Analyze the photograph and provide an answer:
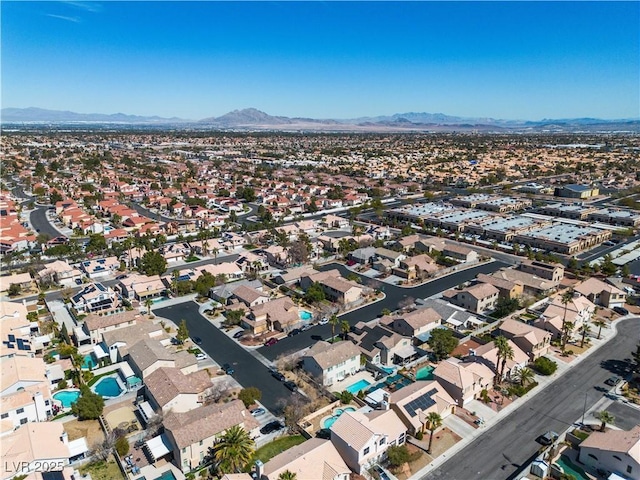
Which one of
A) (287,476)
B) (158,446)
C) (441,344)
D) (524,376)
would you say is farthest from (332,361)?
(524,376)

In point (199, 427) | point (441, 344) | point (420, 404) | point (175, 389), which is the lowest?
point (420, 404)

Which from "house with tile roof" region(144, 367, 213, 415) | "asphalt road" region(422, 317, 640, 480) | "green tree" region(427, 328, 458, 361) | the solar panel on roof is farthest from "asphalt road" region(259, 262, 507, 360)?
"asphalt road" region(422, 317, 640, 480)

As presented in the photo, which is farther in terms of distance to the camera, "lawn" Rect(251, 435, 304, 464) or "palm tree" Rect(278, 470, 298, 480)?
"lawn" Rect(251, 435, 304, 464)

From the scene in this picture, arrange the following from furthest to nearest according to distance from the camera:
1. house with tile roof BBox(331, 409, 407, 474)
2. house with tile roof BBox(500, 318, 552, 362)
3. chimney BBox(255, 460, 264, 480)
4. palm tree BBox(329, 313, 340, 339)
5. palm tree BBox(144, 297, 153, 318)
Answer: palm tree BBox(144, 297, 153, 318) → palm tree BBox(329, 313, 340, 339) → house with tile roof BBox(500, 318, 552, 362) → house with tile roof BBox(331, 409, 407, 474) → chimney BBox(255, 460, 264, 480)

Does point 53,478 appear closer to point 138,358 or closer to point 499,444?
point 138,358

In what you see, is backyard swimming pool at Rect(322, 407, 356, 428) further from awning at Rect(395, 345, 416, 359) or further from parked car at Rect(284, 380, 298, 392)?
awning at Rect(395, 345, 416, 359)

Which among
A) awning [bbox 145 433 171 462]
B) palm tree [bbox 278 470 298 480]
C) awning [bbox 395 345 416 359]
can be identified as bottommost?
awning [bbox 145 433 171 462]

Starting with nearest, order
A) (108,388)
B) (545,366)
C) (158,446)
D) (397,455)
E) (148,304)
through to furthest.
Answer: (397,455) < (158,446) < (108,388) < (545,366) < (148,304)

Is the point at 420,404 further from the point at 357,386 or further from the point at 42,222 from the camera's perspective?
the point at 42,222
